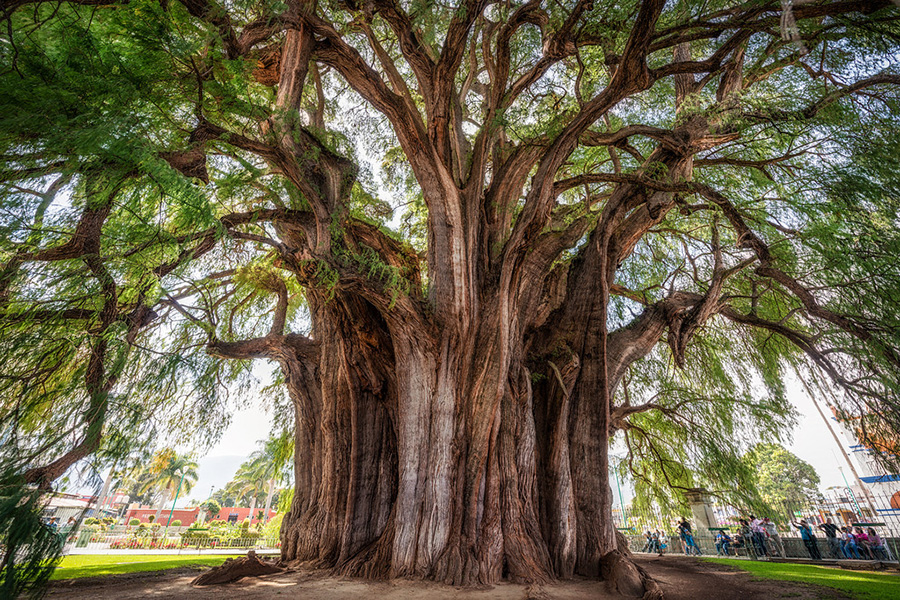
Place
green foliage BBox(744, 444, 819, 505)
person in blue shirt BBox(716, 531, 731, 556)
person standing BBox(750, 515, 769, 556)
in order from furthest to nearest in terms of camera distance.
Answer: green foliage BBox(744, 444, 819, 505) < person in blue shirt BBox(716, 531, 731, 556) < person standing BBox(750, 515, 769, 556)

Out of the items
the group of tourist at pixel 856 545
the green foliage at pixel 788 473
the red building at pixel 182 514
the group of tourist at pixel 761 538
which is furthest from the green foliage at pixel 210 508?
the green foliage at pixel 788 473

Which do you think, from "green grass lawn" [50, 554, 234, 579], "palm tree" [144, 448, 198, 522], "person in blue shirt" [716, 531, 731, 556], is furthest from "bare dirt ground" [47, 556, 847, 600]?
"palm tree" [144, 448, 198, 522]

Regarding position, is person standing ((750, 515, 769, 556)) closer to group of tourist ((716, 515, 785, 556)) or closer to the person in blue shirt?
group of tourist ((716, 515, 785, 556))

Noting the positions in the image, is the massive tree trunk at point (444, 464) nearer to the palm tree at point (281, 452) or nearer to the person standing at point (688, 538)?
the palm tree at point (281, 452)

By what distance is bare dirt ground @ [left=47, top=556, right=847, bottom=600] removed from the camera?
331 centimetres

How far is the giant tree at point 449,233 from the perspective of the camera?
9.32 feet

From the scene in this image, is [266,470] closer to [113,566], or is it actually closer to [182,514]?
[113,566]

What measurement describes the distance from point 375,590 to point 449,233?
12.2ft

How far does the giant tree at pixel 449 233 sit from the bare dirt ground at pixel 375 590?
34 centimetres

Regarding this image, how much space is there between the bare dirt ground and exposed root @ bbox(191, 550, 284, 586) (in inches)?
5.7

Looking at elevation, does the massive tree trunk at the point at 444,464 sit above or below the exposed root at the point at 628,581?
above

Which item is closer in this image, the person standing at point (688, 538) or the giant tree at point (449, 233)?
the giant tree at point (449, 233)

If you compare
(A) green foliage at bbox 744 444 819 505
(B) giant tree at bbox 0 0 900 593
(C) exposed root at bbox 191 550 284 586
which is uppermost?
(A) green foliage at bbox 744 444 819 505

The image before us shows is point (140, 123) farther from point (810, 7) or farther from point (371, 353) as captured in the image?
point (810, 7)
